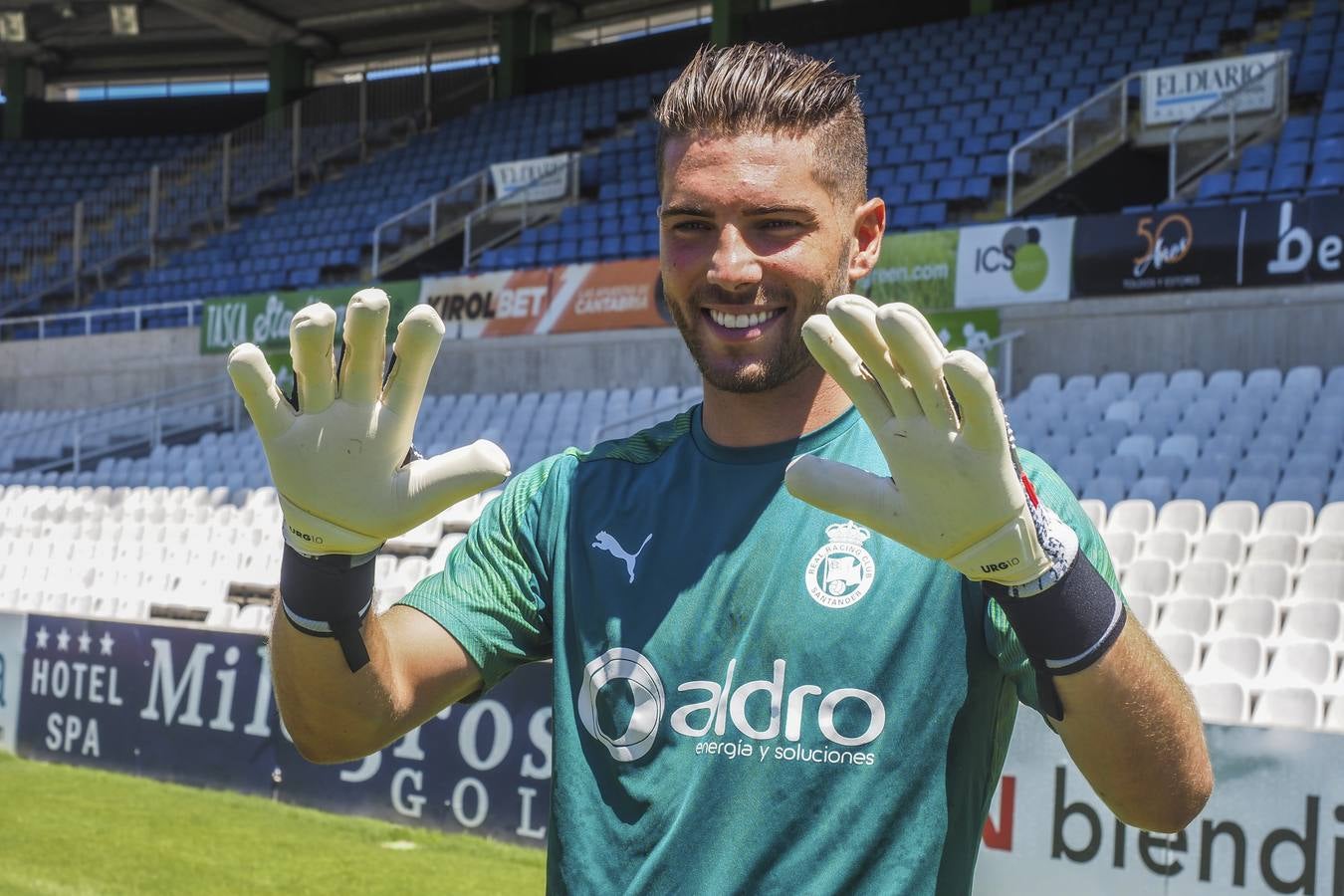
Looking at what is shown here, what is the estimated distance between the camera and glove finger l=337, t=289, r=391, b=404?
166cm

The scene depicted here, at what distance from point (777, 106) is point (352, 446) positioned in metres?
0.67

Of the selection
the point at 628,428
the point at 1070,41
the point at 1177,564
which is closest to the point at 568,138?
the point at 1070,41

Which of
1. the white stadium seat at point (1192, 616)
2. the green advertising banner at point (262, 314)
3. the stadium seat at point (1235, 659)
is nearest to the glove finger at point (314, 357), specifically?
the stadium seat at point (1235, 659)

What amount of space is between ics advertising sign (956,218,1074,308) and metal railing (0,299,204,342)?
10556 millimetres

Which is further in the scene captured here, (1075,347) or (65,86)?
(65,86)

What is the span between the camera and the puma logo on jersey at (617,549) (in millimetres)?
1864

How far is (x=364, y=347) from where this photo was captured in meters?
1.71

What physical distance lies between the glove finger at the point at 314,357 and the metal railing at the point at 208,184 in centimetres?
2394

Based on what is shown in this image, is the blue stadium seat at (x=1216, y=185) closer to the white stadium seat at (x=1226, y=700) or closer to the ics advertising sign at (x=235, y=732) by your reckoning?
the white stadium seat at (x=1226, y=700)

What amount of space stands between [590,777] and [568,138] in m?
20.8

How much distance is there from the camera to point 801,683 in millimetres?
1737

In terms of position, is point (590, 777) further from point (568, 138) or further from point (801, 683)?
point (568, 138)

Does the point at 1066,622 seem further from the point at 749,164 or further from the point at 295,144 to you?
the point at 295,144

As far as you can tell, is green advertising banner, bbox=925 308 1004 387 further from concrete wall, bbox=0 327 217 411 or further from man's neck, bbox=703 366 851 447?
Result: man's neck, bbox=703 366 851 447
